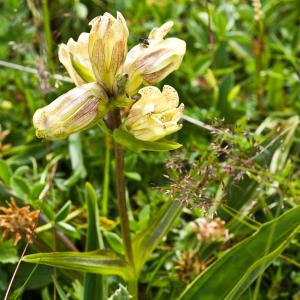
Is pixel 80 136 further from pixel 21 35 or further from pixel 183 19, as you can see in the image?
pixel 183 19

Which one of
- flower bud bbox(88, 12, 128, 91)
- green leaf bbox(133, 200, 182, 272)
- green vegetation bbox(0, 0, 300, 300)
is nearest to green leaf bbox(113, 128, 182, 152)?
green vegetation bbox(0, 0, 300, 300)

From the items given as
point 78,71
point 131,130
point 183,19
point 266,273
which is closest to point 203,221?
point 266,273

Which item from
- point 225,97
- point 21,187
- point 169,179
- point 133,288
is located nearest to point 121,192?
point 169,179

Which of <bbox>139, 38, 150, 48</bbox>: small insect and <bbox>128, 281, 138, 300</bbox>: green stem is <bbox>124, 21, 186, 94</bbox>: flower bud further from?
<bbox>128, 281, 138, 300</bbox>: green stem

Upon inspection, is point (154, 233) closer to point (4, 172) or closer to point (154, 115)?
point (154, 115)

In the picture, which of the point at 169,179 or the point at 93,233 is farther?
the point at 93,233
